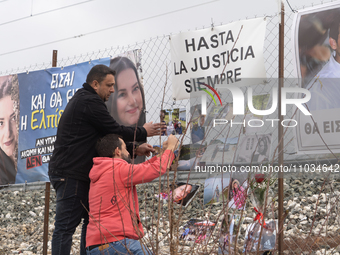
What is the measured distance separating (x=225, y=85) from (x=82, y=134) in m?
1.30

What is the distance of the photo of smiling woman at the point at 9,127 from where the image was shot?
4.95m

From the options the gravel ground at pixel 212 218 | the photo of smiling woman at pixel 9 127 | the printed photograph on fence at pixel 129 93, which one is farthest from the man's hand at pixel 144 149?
the photo of smiling woman at pixel 9 127

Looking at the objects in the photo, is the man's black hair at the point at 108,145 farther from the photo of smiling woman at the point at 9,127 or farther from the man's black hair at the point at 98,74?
the photo of smiling woman at the point at 9,127

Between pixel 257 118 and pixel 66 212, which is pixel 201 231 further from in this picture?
pixel 257 118

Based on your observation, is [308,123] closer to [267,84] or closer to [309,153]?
[309,153]

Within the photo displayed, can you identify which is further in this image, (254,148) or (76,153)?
(254,148)

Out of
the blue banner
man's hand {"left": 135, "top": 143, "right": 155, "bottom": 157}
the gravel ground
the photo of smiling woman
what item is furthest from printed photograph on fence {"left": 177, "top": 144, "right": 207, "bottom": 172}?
the photo of smiling woman

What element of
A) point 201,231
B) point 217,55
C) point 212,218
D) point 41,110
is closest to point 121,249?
point 201,231

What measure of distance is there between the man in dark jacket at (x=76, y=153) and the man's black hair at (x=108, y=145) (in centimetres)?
13

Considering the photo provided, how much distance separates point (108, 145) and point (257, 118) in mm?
1298

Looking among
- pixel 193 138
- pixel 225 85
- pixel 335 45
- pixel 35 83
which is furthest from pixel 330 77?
pixel 35 83

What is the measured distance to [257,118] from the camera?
327 cm

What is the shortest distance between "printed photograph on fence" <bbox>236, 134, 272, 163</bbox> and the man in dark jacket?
0.80 m

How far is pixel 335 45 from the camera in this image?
9.91 feet
